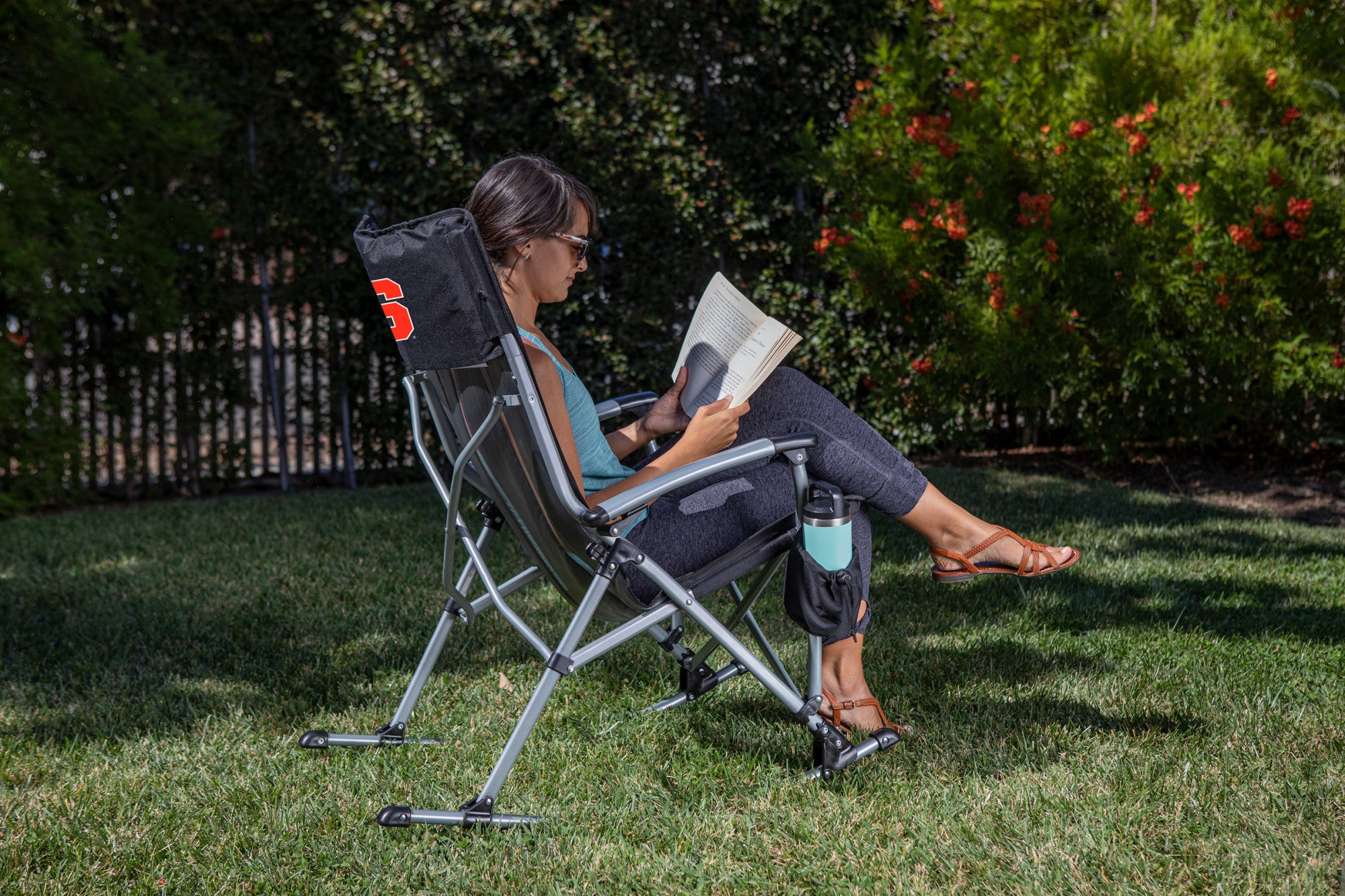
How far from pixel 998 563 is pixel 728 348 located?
94cm

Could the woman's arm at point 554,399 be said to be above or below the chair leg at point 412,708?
above

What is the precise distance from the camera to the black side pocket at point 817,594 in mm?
2209

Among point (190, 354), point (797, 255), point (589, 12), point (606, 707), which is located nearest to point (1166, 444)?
point (797, 255)

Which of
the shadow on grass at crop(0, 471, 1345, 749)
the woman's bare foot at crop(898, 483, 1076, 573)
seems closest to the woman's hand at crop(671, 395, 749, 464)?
the woman's bare foot at crop(898, 483, 1076, 573)

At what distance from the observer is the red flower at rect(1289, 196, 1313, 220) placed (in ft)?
17.7

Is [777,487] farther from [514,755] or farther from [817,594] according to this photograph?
[514,755]

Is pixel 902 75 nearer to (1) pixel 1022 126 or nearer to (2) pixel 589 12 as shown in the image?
(1) pixel 1022 126

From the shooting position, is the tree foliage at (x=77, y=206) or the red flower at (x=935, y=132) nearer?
the tree foliage at (x=77, y=206)

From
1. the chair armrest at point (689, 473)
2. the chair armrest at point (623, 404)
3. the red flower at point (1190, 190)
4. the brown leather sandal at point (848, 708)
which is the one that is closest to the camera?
the chair armrest at point (689, 473)

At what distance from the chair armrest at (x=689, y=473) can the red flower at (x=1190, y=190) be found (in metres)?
4.52

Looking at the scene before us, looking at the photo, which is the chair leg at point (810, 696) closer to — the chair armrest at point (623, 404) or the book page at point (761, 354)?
the book page at point (761, 354)

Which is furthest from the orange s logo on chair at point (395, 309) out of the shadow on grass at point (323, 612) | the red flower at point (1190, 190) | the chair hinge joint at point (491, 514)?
the red flower at point (1190, 190)

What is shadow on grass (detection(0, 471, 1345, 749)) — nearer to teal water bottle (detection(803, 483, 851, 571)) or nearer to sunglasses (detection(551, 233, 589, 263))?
teal water bottle (detection(803, 483, 851, 571))

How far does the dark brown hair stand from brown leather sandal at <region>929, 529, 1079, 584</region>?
130cm
